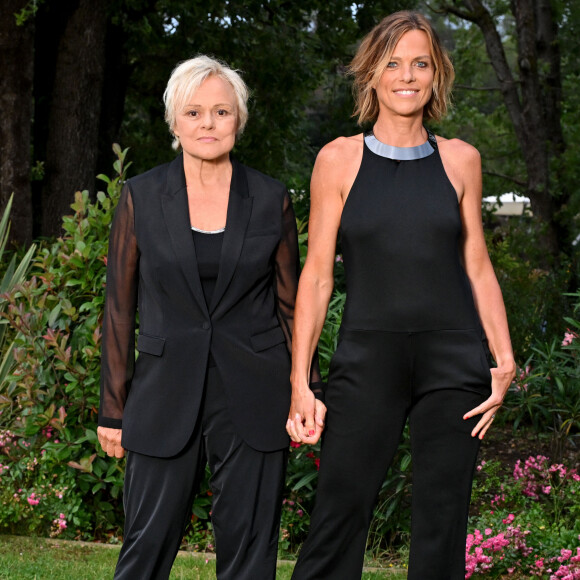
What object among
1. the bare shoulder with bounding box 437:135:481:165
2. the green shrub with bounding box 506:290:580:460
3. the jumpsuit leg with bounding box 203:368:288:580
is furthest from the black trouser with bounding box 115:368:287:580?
the green shrub with bounding box 506:290:580:460

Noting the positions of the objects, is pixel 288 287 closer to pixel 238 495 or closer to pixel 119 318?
pixel 119 318

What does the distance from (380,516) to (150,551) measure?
2.30 m

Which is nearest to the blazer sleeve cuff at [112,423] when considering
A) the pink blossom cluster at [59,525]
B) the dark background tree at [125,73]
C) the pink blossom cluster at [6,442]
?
the pink blossom cluster at [59,525]

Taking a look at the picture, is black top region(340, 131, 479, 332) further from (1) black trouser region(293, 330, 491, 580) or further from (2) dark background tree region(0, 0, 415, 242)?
(2) dark background tree region(0, 0, 415, 242)

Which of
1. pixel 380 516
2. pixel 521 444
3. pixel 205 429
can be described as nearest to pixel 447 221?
pixel 205 429

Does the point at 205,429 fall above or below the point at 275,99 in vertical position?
below

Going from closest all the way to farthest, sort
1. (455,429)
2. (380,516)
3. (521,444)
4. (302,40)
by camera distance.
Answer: (455,429)
(380,516)
(521,444)
(302,40)

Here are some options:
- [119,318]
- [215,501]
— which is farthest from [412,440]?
[119,318]

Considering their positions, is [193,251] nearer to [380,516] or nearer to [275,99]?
[380,516]

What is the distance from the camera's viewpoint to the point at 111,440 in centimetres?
324

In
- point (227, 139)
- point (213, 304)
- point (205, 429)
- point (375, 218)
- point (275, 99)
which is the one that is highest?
point (275, 99)

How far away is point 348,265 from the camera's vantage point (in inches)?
125

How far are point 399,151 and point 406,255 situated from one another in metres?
0.37

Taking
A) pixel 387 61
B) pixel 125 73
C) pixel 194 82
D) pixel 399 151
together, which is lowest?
pixel 399 151
